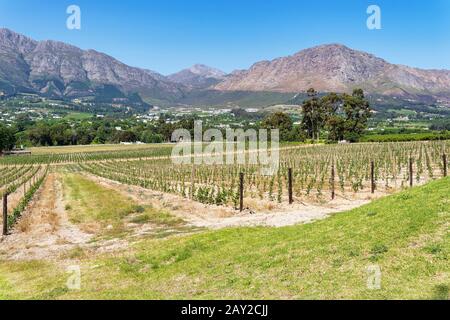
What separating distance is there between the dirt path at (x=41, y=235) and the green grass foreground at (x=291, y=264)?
66.6 inches

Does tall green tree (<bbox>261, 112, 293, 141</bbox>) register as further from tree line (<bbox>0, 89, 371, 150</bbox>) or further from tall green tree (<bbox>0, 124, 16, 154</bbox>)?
tall green tree (<bbox>0, 124, 16, 154</bbox>)

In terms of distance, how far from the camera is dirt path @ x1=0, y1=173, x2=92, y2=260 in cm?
1694

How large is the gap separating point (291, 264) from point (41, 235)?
45.0 ft

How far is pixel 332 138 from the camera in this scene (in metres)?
109

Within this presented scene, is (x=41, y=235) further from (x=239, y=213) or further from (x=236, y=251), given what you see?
(x=236, y=251)

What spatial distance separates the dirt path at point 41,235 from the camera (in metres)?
16.9

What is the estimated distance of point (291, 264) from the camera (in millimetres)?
10625

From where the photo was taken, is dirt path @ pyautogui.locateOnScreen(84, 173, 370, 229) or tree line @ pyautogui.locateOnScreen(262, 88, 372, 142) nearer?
dirt path @ pyautogui.locateOnScreen(84, 173, 370, 229)

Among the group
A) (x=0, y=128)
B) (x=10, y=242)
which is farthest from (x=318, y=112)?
(x=10, y=242)

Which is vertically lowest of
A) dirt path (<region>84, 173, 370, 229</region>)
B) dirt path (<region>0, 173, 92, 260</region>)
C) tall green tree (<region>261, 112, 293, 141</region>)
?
dirt path (<region>0, 173, 92, 260</region>)

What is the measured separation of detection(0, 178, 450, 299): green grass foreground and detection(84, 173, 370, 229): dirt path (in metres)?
3.07

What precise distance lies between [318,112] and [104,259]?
345 feet

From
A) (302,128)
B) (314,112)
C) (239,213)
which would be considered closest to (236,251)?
(239,213)

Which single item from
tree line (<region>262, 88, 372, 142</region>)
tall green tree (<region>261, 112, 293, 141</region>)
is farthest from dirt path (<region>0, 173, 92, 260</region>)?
tall green tree (<region>261, 112, 293, 141</region>)
